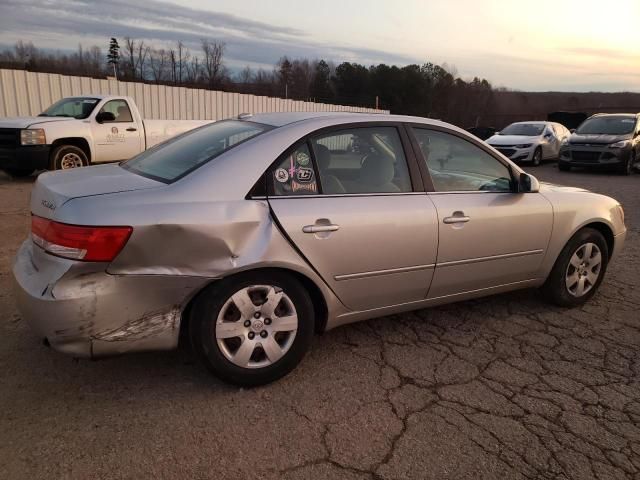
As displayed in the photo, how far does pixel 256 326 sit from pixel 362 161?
130 cm

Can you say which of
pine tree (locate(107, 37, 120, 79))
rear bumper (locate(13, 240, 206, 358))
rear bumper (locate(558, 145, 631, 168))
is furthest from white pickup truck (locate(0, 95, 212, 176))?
pine tree (locate(107, 37, 120, 79))

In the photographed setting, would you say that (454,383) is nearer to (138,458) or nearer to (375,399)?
(375,399)

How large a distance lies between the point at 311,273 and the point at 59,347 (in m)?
1.39

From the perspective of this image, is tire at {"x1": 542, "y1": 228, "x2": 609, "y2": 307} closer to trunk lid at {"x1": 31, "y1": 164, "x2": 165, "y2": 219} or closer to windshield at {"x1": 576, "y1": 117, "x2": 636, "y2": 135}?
trunk lid at {"x1": 31, "y1": 164, "x2": 165, "y2": 219}

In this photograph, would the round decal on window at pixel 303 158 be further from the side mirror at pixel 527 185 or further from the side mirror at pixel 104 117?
the side mirror at pixel 104 117

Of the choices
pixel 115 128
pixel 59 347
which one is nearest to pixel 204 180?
pixel 59 347

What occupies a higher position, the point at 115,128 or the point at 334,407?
the point at 115,128

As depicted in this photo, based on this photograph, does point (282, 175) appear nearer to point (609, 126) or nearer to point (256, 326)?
point (256, 326)

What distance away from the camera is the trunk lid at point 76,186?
2.69 metres

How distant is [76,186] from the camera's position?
2.83 metres

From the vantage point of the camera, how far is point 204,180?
2.78 metres

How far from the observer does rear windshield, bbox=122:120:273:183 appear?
3021mm

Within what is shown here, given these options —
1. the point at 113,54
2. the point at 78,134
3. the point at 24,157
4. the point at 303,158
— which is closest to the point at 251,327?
the point at 303,158

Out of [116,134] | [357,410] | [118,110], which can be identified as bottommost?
[357,410]
